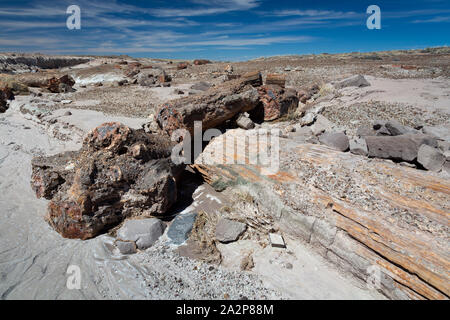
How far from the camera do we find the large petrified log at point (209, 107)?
15.7 feet

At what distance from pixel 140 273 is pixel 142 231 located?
0.64 meters

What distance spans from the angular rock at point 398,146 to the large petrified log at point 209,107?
9.78ft

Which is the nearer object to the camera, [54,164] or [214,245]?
[214,245]

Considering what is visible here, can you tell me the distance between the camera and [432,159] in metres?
3.41

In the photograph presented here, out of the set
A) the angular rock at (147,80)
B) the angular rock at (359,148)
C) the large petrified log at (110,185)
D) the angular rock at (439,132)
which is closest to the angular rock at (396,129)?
the angular rock at (439,132)

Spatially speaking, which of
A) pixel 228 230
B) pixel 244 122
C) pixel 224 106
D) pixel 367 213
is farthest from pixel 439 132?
pixel 228 230

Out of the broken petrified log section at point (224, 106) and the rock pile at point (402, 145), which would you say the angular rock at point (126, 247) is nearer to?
the broken petrified log section at point (224, 106)

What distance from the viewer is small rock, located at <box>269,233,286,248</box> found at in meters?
3.04

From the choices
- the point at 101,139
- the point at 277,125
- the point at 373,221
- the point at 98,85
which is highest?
the point at 98,85

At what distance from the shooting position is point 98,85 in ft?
53.0

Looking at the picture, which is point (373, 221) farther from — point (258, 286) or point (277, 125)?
point (277, 125)
